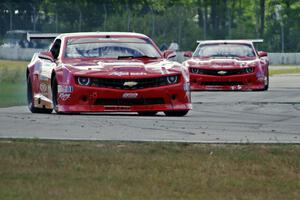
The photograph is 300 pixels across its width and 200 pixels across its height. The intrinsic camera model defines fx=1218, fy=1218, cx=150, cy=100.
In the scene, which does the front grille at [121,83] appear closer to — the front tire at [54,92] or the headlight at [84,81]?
the headlight at [84,81]

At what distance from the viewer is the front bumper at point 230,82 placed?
1014 inches

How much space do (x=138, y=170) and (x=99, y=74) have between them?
5.73m

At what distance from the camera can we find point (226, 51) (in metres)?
27.0

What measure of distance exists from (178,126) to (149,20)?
40.0 meters

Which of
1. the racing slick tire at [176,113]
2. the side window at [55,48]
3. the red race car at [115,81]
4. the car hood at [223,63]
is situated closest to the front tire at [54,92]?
the red race car at [115,81]

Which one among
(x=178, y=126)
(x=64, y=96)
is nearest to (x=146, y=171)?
(x=178, y=126)

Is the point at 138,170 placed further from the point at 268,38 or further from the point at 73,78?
the point at 268,38

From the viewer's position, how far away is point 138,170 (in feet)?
33.2

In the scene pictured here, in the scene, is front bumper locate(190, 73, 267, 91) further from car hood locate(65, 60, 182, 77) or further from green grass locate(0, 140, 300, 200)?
green grass locate(0, 140, 300, 200)

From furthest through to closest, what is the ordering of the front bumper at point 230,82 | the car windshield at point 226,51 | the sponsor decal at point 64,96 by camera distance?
the car windshield at point 226,51 < the front bumper at point 230,82 < the sponsor decal at point 64,96

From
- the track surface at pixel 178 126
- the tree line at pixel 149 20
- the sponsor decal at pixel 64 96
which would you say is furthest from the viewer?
the tree line at pixel 149 20

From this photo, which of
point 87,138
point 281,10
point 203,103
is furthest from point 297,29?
point 87,138

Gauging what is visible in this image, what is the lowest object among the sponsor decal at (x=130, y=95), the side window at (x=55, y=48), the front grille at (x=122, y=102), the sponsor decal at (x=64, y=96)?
the front grille at (x=122, y=102)

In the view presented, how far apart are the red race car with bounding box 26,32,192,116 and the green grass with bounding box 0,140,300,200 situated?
372 centimetres
